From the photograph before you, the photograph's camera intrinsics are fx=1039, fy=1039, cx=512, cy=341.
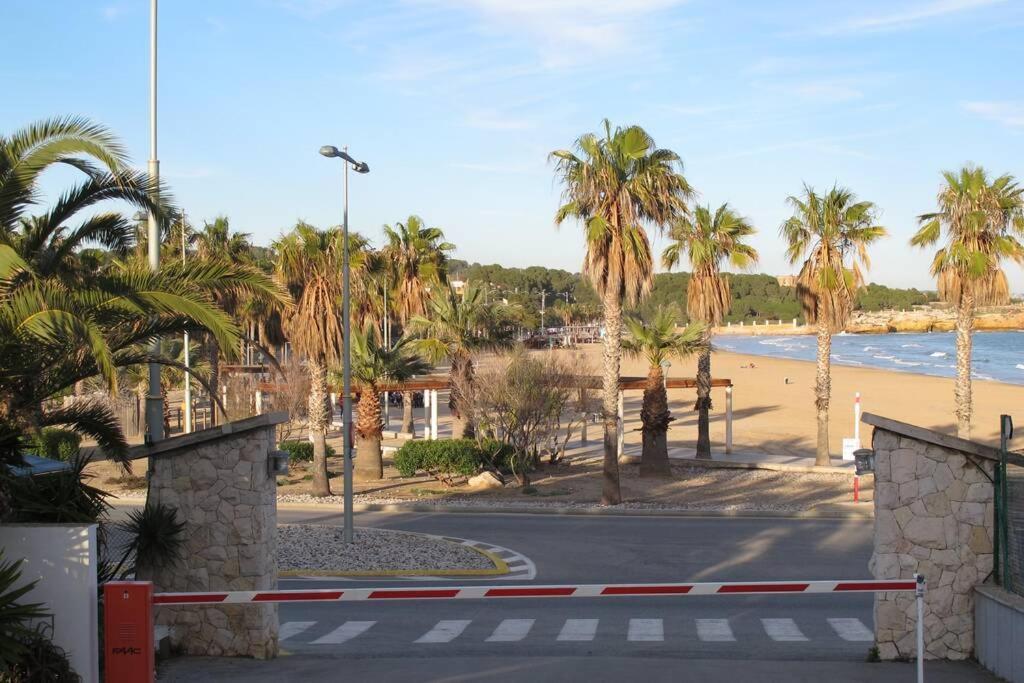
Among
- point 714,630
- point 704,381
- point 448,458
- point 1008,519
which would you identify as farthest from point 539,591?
point 704,381

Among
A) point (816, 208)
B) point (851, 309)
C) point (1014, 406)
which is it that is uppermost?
point (816, 208)

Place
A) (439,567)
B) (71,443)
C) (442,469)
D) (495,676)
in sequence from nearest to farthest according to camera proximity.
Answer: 1. (495,676)
2. (439,567)
3. (442,469)
4. (71,443)

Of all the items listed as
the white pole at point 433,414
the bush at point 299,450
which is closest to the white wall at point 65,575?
the bush at point 299,450

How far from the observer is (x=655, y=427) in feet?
103

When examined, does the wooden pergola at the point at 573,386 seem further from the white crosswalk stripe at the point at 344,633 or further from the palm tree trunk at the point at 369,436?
the white crosswalk stripe at the point at 344,633

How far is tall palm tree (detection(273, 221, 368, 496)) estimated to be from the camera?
2775cm

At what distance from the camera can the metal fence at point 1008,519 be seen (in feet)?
32.7

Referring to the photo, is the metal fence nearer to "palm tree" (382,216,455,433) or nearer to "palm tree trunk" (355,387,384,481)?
"palm tree trunk" (355,387,384,481)

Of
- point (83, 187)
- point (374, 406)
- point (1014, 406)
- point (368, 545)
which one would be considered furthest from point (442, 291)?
point (1014, 406)

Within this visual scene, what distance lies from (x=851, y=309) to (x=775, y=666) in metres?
23.8

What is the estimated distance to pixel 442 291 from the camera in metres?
34.6

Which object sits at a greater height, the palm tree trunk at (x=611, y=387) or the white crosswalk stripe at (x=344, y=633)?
the palm tree trunk at (x=611, y=387)

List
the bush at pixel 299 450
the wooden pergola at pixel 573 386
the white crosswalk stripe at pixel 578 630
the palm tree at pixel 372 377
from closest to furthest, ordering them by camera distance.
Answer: the white crosswalk stripe at pixel 578 630 < the palm tree at pixel 372 377 < the wooden pergola at pixel 573 386 < the bush at pixel 299 450

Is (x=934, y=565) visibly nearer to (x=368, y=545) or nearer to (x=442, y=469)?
(x=368, y=545)
